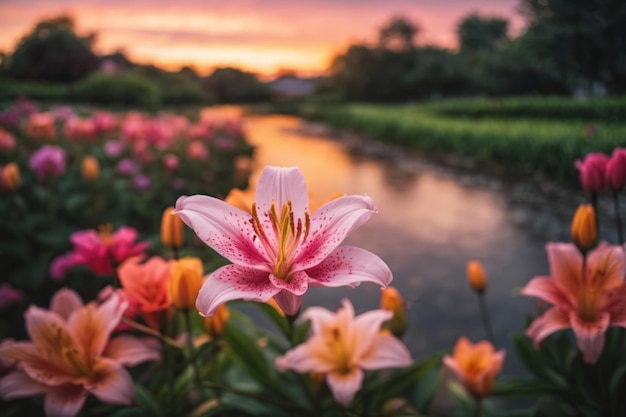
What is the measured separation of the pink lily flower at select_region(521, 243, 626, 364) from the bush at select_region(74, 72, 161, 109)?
17.4 ft

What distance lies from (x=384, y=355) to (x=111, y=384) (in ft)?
1.15

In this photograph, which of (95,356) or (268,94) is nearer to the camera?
(95,356)

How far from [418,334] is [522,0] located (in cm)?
124

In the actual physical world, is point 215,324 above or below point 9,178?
below

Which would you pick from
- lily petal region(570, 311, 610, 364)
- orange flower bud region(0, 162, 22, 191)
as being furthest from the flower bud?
orange flower bud region(0, 162, 22, 191)

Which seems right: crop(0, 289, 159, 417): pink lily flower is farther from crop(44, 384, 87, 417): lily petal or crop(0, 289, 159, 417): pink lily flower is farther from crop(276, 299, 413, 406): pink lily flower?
crop(276, 299, 413, 406): pink lily flower

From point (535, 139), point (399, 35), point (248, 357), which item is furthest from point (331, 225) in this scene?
point (399, 35)

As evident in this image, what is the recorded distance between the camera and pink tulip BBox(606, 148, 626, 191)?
0.71 meters

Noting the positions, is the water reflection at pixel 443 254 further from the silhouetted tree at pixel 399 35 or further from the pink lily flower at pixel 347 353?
the silhouetted tree at pixel 399 35

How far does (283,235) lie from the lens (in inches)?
15.9

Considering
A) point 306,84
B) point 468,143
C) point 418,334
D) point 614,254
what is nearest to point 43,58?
point 418,334

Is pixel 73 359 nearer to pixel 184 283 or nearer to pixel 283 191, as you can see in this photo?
pixel 184 283

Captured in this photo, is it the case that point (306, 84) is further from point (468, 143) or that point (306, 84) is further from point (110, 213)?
point (110, 213)

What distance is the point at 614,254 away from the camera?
0.60m
